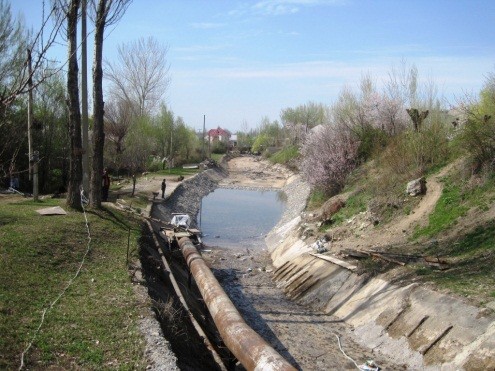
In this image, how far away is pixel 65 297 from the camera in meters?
8.53

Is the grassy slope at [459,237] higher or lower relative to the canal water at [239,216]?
higher

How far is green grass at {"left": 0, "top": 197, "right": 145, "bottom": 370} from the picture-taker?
21.5 feet

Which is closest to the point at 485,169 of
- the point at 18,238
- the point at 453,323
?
the point at 453,323

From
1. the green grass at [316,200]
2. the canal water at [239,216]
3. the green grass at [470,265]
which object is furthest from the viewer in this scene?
the green grass at [316,200]

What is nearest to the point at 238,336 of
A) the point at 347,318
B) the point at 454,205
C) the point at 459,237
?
the point at 347,318

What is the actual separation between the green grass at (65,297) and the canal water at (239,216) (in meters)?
→ 10.2

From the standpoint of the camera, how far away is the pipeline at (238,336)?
675 cm

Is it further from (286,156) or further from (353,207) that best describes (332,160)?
(286,156)

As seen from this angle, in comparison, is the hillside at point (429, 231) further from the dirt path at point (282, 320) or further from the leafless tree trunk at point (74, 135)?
the leafless tree trunk at point (74, 135)

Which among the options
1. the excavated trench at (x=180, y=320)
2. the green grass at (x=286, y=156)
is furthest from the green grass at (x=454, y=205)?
the green grass at (x=286, y=156)

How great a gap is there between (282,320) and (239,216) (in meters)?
19.1

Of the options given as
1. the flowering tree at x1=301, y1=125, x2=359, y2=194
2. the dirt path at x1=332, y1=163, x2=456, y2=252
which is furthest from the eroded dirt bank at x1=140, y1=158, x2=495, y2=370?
the flowering tree at x1=301, y1=125, x2=359, y2=194

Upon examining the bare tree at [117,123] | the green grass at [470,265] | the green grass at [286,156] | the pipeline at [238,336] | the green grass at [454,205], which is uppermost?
the bare tree at [117,123]

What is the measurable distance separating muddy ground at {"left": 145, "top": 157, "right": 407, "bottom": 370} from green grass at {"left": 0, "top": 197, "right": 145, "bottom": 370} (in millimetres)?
3453
